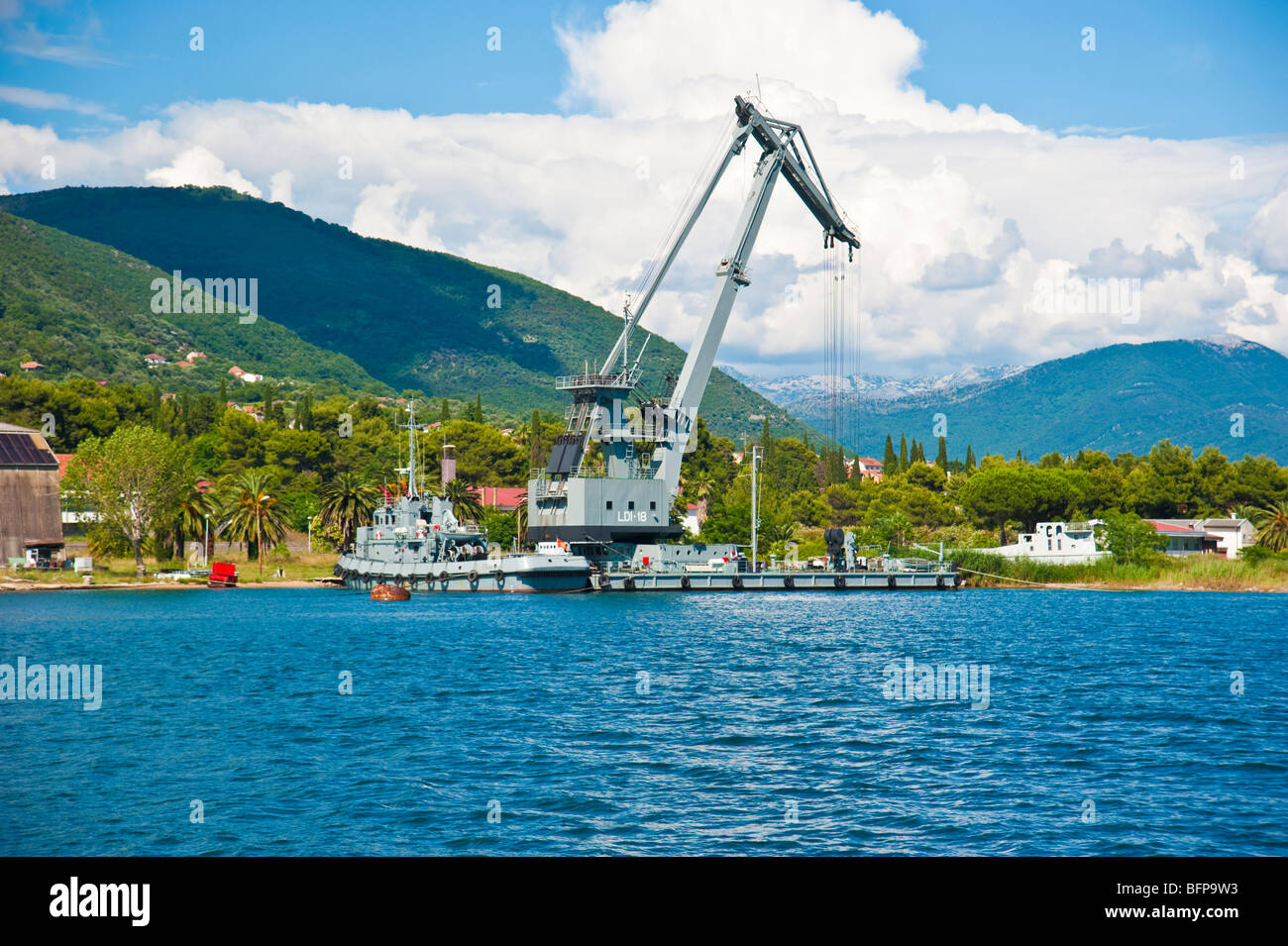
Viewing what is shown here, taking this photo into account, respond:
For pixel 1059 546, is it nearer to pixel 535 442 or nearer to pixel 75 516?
pixel 535 442

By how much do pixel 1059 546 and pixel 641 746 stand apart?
8732 centimetres

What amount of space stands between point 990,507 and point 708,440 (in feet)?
120

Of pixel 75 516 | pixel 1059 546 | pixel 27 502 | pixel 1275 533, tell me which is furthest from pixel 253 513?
pixel 1275 533

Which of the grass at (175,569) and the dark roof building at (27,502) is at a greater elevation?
the dark roof building at (27,502)

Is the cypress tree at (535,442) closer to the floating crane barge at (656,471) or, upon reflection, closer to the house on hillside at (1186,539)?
the floating crane barge at (656,471)

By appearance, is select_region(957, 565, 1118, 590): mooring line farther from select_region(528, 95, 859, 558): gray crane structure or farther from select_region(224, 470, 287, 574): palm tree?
select_region(224, 470, 287, 574): palm tree

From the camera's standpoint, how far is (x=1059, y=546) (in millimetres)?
103375

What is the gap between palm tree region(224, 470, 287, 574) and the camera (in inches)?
3804

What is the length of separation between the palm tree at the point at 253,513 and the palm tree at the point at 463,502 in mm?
15256

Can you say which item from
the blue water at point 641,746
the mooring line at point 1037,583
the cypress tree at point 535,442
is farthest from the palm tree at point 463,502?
the blue water at point 641,746

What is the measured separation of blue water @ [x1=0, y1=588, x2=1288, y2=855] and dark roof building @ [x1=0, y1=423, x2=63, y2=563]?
47.1 metres

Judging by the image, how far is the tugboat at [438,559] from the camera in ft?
260
